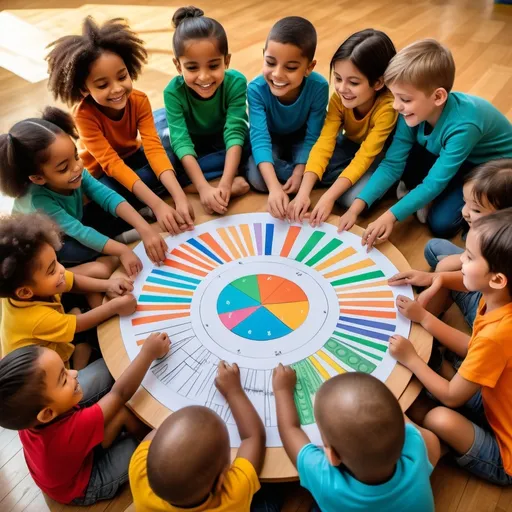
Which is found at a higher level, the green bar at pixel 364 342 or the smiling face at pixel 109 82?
the smiling face at pixel 109 82

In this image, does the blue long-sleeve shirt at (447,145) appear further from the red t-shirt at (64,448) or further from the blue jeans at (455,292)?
the red t-shirt at (64,448)

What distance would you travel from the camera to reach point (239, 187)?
235 centimetres

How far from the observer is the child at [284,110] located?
82.4 inches

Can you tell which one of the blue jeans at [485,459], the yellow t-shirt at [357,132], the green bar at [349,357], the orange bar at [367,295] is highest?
the yellow t-shirt at [357,132]

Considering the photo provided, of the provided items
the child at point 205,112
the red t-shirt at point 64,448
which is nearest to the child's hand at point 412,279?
the child at point 205,112

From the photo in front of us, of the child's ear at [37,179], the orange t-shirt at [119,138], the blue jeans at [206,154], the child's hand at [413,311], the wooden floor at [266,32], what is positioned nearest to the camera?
the child's hand at [413,311]

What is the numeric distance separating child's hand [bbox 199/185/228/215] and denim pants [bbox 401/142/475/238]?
3.29 feet

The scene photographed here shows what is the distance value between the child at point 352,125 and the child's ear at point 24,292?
1.09 m

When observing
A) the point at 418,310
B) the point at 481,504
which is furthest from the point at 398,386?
the point at 481,504

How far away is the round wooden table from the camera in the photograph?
1.35 metres

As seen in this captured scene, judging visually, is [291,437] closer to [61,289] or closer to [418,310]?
[418,310]

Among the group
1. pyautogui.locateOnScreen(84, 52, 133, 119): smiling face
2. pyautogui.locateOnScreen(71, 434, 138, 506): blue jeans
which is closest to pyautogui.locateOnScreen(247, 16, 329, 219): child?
pyautogui.locateOnScreen(84, 52, 133, 119): smiling face

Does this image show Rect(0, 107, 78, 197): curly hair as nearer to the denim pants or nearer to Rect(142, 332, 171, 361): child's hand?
Rect(142, 332, 171, 361): child's hand

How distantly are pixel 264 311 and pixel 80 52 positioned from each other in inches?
53.6
